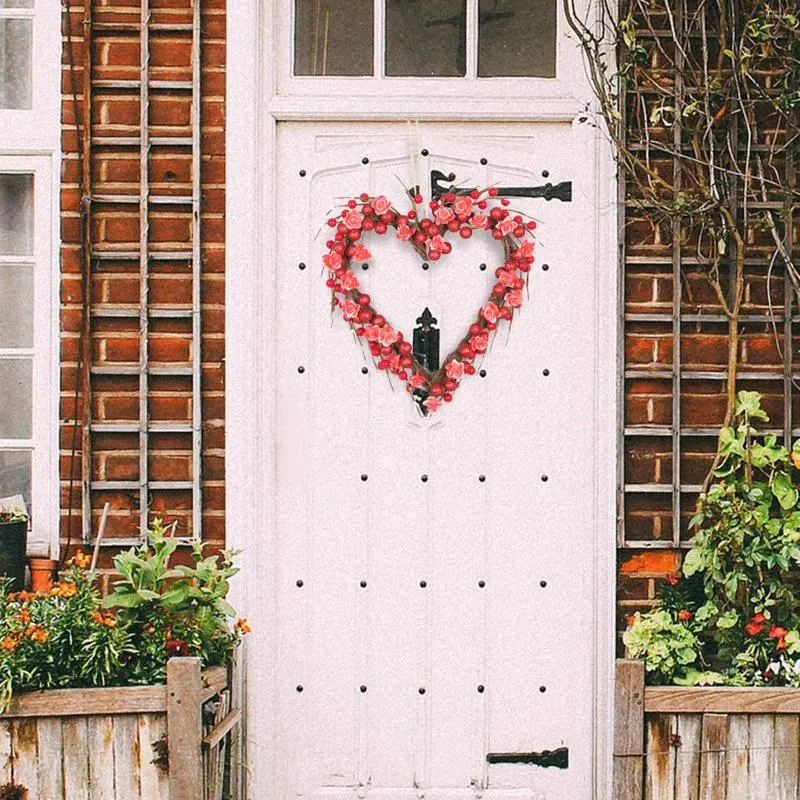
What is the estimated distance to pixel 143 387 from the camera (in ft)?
12.5

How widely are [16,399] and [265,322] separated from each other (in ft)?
2.77

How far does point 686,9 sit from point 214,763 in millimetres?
2677

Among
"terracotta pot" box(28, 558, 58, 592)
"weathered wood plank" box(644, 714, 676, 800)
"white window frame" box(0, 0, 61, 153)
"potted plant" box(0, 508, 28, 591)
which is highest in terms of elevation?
"white window frame" box(0, 0, 61, 153)

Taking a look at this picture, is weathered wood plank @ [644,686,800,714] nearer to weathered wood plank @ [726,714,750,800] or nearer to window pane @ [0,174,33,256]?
weathered wood plank @ [726,714,750,800]

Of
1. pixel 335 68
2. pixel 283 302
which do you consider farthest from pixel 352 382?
pixel 335 68

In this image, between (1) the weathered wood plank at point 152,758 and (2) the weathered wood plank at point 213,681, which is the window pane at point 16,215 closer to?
(2) the weathered wood plank at point 213,681

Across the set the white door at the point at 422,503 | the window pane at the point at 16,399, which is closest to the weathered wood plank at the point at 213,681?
the white door at the point at 422,503

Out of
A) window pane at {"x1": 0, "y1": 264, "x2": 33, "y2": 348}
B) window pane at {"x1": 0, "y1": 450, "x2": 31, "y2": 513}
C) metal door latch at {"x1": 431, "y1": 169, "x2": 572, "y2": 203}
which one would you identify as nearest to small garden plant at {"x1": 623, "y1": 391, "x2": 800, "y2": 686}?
metal door latch at {"x1": 431, "y1": 169, "x2": 572, "y2": 203}

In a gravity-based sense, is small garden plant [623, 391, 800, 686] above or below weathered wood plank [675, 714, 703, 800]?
above

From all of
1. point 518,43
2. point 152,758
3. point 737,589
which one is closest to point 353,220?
point 518,43

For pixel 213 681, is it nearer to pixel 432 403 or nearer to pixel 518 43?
pixel 432 403

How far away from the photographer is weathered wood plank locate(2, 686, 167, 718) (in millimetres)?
3172

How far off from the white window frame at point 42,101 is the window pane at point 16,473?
980 millimetres

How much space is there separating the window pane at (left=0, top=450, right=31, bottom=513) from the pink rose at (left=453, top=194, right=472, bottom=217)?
5.22 ft
